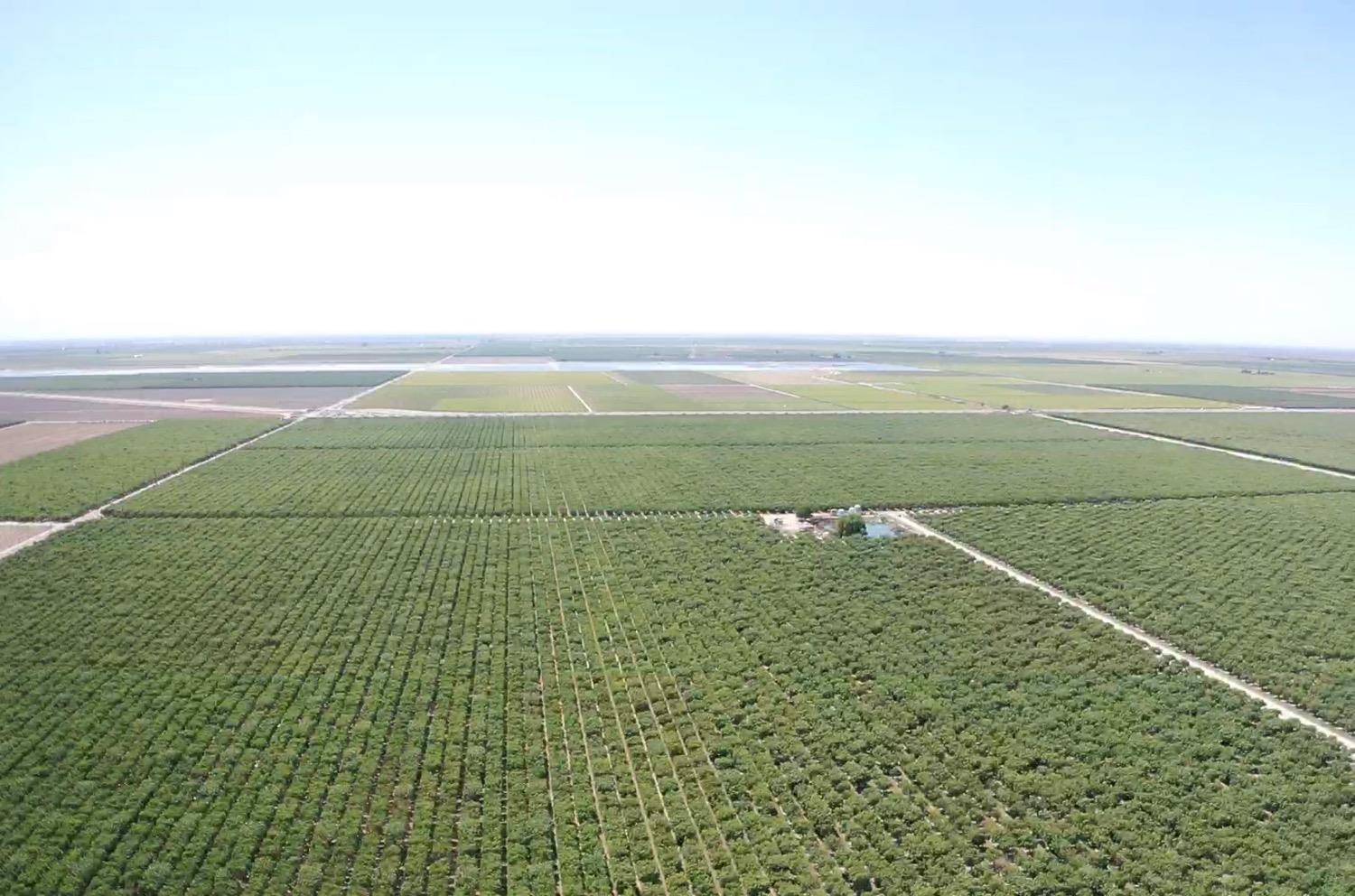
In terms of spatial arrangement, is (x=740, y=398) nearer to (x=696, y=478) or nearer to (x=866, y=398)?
(x=866, y=398)

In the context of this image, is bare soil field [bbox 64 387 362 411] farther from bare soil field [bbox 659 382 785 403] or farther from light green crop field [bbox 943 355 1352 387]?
light green crop field [bbox 943 355 1352 387]

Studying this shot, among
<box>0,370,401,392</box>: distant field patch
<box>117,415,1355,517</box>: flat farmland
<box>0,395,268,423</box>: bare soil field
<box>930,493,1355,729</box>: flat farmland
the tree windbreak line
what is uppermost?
<box>0,370,401,392</box>: distant field patch

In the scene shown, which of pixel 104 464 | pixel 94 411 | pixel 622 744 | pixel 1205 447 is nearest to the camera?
pixel 622 744

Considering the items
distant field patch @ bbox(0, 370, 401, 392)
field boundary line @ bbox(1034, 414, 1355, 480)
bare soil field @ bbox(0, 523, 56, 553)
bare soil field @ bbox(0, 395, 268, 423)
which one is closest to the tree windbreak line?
bare soil field @ bbox(0, 523, 56, 553)

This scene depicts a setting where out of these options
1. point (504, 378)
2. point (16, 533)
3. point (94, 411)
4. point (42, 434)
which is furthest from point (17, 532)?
point (504, 378)

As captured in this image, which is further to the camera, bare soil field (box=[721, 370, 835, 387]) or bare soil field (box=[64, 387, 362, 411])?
bare soil field (box=[721, 370, 835, 387])

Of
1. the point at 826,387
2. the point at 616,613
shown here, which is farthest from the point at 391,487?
the point at 826,387
